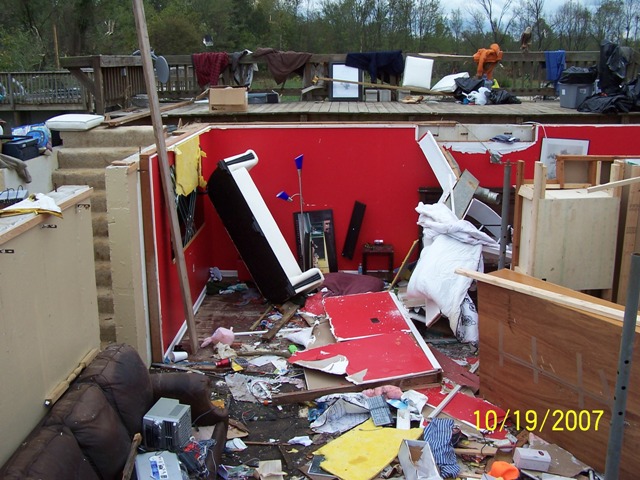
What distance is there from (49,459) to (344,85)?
993 centimetres

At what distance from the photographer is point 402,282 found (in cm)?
814

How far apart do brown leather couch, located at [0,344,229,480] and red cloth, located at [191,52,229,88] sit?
872 centimetres

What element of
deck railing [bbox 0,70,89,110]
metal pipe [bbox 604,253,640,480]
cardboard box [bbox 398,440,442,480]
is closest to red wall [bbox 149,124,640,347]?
cardboard box [bbox 398,440,442,480]

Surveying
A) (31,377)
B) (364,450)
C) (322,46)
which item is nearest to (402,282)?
(364,450)

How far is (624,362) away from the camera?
107 inches

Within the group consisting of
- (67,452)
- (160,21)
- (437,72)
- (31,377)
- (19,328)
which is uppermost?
(160,21)

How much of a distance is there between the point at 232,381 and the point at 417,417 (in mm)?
1653

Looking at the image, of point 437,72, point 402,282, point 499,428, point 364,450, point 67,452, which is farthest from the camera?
point 437,72

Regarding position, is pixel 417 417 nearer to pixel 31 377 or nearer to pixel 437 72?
pixel 31 377

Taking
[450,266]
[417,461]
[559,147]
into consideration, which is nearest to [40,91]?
[559,147]

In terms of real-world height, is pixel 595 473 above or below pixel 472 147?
A: below

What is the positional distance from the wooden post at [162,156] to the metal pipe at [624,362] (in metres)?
3.84

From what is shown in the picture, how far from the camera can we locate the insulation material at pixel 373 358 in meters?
5.30
